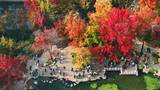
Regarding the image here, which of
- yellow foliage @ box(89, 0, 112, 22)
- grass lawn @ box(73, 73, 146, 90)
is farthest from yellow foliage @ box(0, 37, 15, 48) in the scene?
yellow foliage @ box(89, 0, 112, 22)

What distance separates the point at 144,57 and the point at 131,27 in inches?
193

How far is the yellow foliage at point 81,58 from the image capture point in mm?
57812

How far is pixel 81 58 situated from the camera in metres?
57.9

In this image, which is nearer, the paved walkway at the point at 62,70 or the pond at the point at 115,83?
the pond at the point at 115,83

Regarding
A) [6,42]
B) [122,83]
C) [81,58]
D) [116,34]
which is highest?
[116,34]

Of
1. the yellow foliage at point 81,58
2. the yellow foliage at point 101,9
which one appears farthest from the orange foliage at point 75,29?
the yellow foliage at point 81,58

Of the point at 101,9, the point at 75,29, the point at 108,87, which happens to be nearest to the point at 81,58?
the point at 75,29

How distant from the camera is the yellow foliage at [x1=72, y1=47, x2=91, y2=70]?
57.8 meters

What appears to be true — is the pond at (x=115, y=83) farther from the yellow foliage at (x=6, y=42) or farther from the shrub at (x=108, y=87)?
the yellow foliage at (x=6, y=42)

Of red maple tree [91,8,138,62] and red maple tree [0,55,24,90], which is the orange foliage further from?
red maple tree [0,55,24,90]

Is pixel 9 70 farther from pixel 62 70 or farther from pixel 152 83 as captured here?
pixel 152 83

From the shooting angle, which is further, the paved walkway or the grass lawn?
the paved walkway

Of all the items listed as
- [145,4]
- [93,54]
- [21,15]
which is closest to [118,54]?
[93,54]

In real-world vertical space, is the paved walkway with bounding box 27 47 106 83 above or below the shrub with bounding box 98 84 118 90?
above
